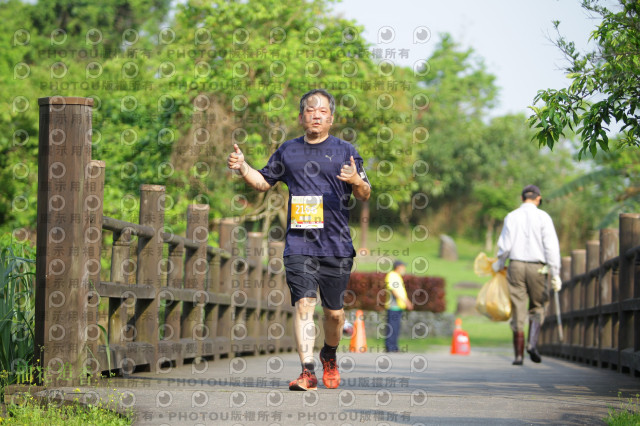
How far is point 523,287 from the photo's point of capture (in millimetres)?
10633

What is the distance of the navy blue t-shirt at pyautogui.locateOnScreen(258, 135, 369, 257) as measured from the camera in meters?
6.06

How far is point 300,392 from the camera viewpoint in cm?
569

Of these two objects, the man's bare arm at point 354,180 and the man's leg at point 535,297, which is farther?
the man's leg at point 535,297

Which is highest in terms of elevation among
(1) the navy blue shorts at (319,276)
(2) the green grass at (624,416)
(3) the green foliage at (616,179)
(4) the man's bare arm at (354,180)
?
(3) the green foliage at (616,179)

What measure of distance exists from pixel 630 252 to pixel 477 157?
164 feet

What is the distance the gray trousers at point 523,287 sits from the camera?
10.6 metres

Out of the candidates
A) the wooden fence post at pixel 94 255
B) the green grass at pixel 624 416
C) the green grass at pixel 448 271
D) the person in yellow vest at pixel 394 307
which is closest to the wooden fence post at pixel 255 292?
the green grass at pixel 448 271

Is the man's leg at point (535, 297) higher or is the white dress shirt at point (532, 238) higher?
the white dress shirt at point (532, 238)

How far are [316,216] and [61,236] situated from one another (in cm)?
158

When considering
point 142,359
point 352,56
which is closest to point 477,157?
point 352,56

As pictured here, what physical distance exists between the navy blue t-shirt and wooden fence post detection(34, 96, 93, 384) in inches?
53.8

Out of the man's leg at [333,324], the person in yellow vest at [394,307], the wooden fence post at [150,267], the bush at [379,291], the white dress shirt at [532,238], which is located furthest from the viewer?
the bush at [379,291]

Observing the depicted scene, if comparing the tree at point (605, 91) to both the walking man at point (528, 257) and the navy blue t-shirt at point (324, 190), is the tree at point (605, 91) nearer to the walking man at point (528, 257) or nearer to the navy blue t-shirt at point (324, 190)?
the navy blue t-shirt at point (324, 190)

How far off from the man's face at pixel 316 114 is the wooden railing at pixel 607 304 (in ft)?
10.7
